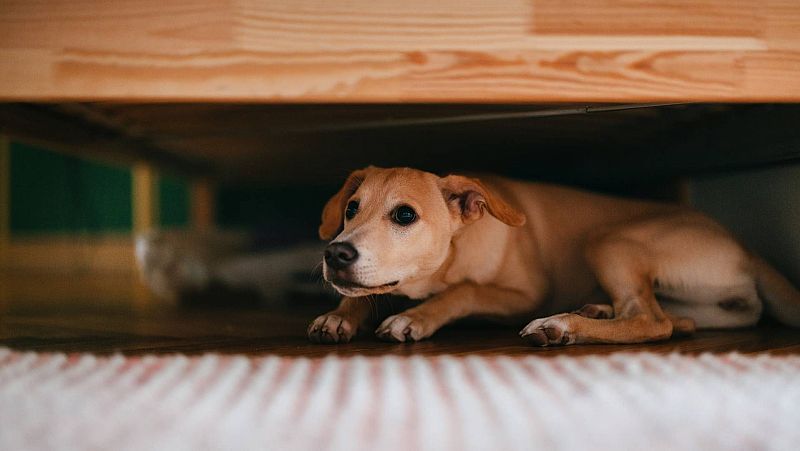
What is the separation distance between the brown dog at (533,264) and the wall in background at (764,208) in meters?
0.18

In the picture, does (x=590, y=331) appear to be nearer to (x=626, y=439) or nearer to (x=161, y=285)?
(x=626, y=439)

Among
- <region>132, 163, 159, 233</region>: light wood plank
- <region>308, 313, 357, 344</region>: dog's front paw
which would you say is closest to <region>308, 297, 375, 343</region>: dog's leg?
<region>308, 313, 357, 344</region>: dog's front paw

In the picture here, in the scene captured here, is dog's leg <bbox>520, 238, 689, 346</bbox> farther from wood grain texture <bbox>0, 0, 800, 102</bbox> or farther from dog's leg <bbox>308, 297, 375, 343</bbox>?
wood grain texture <bbox>0, 0, 800, 102</bbox>

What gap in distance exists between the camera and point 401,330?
1426mm

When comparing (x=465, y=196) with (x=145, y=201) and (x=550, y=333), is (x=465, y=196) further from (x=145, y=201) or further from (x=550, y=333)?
(x=145, y=201)

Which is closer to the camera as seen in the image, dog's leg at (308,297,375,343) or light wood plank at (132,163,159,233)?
dog's leg at (308,297,375,343)

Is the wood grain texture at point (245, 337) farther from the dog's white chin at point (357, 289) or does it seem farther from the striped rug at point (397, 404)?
the striped rug at point (397, 404)

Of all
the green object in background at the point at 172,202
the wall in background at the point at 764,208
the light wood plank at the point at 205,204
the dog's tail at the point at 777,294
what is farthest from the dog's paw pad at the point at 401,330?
the green object in background at the point at 172,202

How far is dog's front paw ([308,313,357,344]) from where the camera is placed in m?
1.40

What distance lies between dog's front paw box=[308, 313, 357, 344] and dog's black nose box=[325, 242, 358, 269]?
15 cm

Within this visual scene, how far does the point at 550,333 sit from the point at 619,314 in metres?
0.27

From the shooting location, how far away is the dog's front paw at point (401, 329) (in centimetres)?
142

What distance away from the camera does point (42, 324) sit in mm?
1744

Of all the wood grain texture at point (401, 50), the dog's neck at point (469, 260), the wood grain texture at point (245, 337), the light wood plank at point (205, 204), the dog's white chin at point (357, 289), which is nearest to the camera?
the wood grain texture at point (401, 50)
